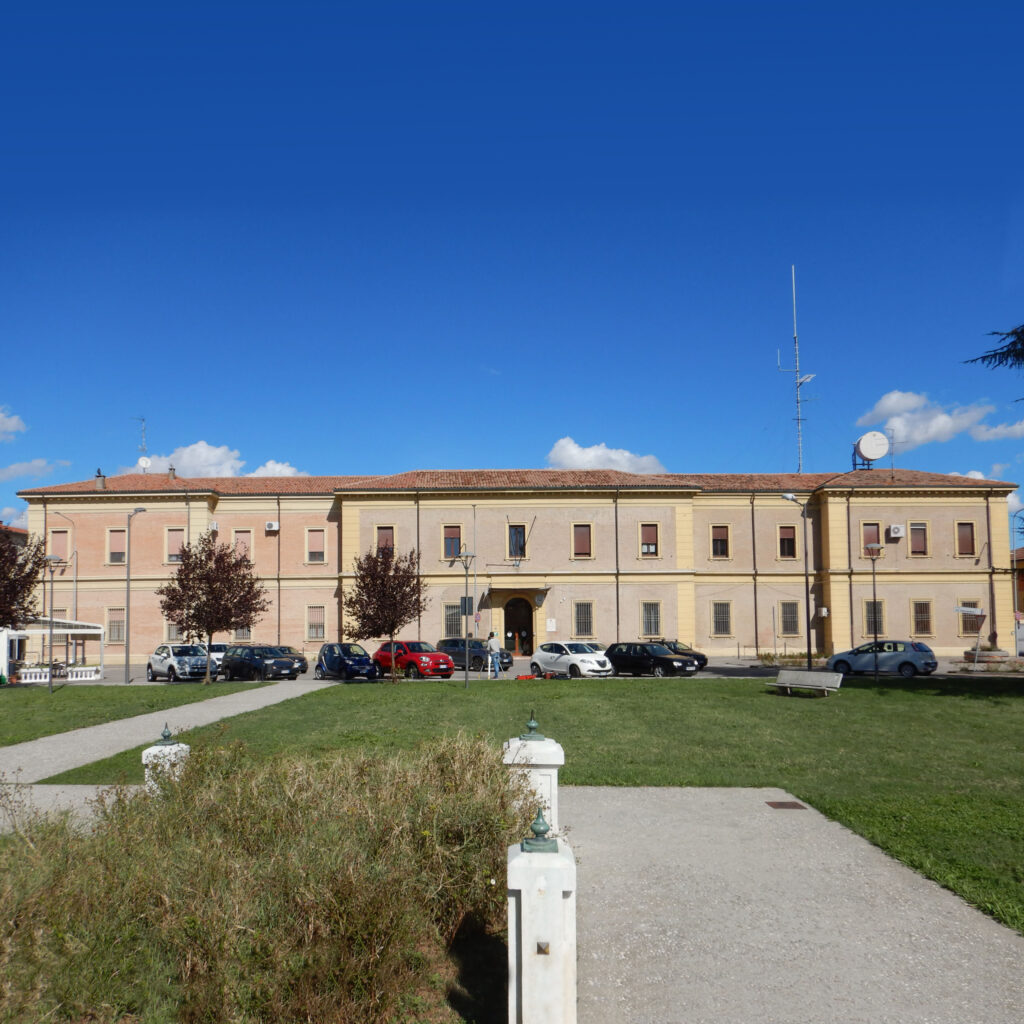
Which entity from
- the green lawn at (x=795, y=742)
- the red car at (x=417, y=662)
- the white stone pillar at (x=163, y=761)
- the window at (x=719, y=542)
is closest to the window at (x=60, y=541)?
the red car at (x=417, y=662)

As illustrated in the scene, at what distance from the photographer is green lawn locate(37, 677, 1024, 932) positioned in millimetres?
7703

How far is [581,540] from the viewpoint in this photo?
4250 cm

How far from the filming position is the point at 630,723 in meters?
15.9

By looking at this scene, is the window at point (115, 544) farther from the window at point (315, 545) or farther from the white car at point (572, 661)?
the white car at point (572, 661)

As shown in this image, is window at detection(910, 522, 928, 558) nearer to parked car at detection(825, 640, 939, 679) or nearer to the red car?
parked car at detection(825, 640, 939, 679)

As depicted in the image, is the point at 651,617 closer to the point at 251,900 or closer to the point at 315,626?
the point at 315,626

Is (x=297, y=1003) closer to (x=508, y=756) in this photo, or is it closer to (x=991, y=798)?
(x=508, y=756)

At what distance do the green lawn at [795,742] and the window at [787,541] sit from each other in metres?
20.2

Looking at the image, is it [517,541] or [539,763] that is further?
[517,541]

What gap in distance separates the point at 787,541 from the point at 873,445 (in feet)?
22.3

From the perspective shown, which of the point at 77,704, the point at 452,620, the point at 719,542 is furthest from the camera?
the point at 719,542

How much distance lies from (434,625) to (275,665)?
1176cm

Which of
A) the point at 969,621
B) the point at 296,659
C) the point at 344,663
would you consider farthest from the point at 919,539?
the point at 296,659

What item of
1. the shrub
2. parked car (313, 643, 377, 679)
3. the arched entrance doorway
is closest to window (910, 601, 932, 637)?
the arched entrance doorway
